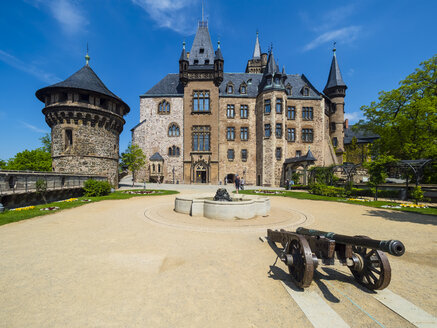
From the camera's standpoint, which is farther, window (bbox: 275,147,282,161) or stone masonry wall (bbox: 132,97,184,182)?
stone masonry wall (bbox: 132,97,184,182)

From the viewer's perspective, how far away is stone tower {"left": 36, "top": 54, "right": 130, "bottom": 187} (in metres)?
19.6

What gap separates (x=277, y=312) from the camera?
2.54 meters

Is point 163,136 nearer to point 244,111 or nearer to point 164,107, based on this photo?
point 164,107

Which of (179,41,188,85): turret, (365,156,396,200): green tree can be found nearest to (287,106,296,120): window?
(365,156,396,200): green tree

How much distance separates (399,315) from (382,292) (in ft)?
1.87

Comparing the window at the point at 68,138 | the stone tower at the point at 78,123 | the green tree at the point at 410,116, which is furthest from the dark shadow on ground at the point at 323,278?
the window at the point at 68,138

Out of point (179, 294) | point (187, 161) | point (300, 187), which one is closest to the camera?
point (179, 294)

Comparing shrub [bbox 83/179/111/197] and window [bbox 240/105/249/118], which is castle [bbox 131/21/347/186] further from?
shrub [bbox 83/179/111/197]

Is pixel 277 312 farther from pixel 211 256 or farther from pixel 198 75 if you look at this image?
pixel 198 75

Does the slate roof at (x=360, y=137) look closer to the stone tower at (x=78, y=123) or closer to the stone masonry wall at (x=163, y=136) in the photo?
the stone masonry wall at (x=163, y=136)

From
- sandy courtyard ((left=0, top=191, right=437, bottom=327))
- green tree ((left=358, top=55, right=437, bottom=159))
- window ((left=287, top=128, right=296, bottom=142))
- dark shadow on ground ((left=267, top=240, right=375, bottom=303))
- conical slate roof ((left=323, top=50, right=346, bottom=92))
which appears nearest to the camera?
sandy courtyard ((left=0, top=191, right=437, bottom=327))

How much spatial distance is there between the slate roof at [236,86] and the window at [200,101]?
248cm

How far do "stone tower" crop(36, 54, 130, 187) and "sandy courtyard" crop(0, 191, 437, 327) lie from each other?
659 inches

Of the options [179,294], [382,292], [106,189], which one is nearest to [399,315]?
[382,292]
